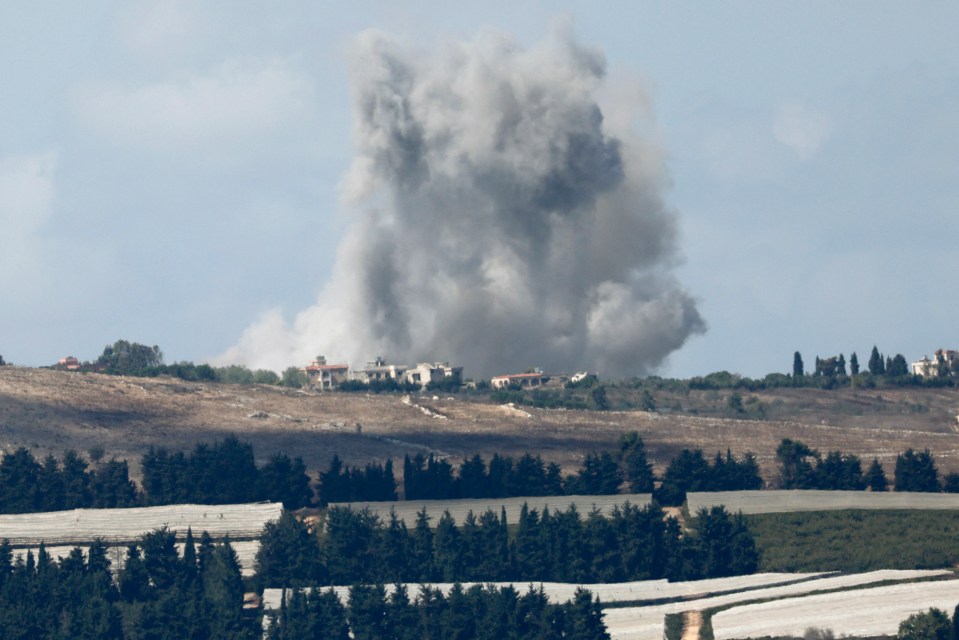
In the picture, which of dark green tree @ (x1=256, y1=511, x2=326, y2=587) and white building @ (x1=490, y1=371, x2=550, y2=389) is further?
white building @ (x1=490, y1=371, x2=550, y2=389)

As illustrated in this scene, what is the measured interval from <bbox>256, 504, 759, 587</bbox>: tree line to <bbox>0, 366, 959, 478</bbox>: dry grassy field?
2125 centimetres

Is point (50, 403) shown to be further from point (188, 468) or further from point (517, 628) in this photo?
point (517, 628)

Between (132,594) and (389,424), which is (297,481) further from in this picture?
(389,424)

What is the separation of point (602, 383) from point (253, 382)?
30455 millimetres

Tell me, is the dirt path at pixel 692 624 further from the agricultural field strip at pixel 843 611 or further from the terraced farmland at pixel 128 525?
the terraced farmland at pixel 128 525

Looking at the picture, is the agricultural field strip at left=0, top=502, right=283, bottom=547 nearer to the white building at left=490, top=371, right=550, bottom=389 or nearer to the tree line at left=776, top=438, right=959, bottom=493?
the tree line at left=776, top=438, right=959, bottom=493

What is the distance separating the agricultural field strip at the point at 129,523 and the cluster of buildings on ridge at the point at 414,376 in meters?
62.8

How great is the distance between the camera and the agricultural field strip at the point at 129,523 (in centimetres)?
9044

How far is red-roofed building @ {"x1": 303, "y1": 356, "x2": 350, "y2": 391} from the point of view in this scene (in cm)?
15750

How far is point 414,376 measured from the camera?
528ft

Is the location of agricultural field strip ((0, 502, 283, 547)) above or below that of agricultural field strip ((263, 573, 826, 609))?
above

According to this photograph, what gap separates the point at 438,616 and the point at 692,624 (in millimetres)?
10910

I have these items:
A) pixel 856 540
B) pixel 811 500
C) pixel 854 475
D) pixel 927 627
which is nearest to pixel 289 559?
pixel 856 540

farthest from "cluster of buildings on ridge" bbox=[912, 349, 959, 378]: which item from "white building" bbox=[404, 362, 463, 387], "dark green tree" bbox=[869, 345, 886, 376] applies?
"white building" bbox=[404, 362, 463, 387]
